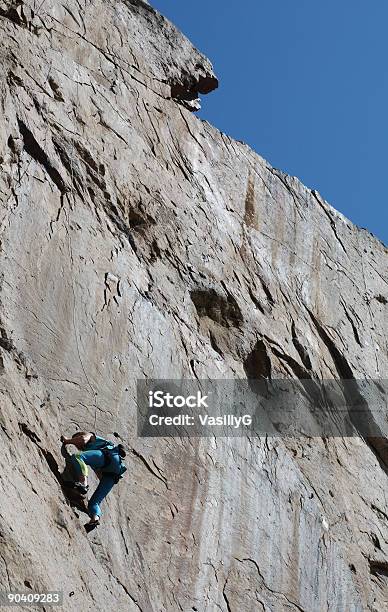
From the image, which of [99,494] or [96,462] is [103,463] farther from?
[99,494]

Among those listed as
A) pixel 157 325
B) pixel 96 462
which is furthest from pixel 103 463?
pixel 157 325

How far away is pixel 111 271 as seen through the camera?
15773 millimetres

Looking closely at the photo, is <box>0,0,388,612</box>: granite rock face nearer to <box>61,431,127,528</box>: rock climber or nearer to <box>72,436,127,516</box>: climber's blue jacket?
<box>61,431,127,528</box>: rock climber

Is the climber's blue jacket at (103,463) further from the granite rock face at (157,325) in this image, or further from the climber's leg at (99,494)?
the granite rock face at (157,325)

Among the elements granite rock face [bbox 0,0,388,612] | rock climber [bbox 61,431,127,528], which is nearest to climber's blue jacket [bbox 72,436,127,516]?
rock climber [bbox 61,431,127,528]

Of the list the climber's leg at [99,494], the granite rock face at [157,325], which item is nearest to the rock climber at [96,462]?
the climber's leg at [99,494]

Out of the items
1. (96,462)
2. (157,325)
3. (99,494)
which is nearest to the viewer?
(99,494)

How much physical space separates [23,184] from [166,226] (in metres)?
3.00

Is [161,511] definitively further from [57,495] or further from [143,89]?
[143,89]

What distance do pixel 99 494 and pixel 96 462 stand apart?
1.22 feet

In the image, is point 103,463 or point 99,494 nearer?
point 99,494

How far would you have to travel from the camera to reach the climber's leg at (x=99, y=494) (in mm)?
13305

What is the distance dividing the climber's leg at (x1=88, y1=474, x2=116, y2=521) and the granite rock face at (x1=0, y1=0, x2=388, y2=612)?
24 centimetres

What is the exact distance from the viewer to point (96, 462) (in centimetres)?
1359
